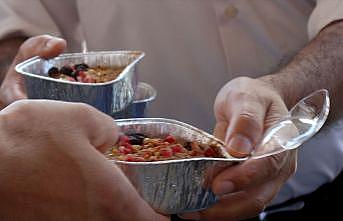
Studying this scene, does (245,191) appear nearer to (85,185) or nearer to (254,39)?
(85,185)

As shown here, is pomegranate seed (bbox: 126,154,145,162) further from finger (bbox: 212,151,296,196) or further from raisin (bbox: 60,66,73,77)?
raisin (bbox: 60,66,73,77)

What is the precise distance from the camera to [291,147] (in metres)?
0.64

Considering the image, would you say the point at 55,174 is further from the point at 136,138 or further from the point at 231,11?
the point at 231,11

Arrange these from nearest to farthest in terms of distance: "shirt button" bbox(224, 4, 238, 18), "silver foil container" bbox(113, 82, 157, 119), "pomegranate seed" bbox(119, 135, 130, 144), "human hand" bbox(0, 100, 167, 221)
Answer: "human hand" bbox(0, 100, 167, 221), "pomegranate seed" bbox(119, 135, 130, 144), "silver foil container" bbox(113, 82, 157, 119), "shirt button" bbox(224, 4, 238, 18)

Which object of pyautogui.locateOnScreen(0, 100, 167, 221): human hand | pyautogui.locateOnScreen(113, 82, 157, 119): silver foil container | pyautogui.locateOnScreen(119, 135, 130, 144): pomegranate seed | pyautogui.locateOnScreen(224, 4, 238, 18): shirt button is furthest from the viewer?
pyautogui.locateOnScreen(224, 4, 238, 18): shirt button

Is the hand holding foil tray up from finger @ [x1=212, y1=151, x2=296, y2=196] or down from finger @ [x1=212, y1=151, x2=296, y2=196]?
up

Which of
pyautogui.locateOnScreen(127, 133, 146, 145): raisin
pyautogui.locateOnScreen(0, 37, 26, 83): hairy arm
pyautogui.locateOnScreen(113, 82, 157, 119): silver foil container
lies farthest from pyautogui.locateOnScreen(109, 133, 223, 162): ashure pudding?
pyautogui.locateOnScreen(0, 37, 26, 83): hairy arm

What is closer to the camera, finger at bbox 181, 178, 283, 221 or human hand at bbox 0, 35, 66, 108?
finger at bbox 181, 178, 283, 221

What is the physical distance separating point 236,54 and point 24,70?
0.33 metres

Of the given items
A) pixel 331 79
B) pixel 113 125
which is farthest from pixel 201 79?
pixel 113 125

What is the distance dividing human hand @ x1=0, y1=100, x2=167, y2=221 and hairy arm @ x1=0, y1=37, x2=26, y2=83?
1.59 ft

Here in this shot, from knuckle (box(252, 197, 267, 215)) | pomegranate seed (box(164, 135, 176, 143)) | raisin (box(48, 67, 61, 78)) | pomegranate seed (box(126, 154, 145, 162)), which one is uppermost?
pomegranate seed (box(126, 154, 145, 162))

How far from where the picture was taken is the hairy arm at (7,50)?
1.01 meters

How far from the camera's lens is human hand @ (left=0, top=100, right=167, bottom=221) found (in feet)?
1.69
